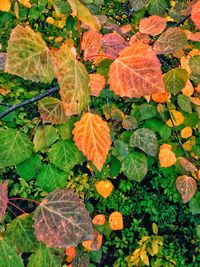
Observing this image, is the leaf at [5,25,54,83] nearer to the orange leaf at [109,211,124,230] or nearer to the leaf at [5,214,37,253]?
the leaf at [5,214,37,253]

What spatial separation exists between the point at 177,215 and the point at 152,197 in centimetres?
29

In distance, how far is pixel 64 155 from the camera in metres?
1.00

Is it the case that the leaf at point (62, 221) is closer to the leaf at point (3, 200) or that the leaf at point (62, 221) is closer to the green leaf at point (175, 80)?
the leaf at point (3, 200)

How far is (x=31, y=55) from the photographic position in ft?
1.99

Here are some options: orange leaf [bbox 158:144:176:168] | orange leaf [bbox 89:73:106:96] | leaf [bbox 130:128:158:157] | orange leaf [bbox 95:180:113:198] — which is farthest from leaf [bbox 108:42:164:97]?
orange leaf [bbox 95:180:113:198]

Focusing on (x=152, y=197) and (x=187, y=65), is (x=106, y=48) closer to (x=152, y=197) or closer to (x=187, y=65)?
(x=187, y=65)

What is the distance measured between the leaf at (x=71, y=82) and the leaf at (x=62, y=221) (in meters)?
0.29

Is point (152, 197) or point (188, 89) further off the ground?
point (188, 89)

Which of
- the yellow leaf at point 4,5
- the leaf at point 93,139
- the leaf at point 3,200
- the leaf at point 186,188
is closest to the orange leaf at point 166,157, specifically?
the leaf at point 186,188

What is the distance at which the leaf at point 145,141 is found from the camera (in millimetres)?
1137

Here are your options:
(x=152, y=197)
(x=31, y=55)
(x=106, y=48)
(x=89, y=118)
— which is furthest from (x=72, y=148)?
(x=152, y=197)

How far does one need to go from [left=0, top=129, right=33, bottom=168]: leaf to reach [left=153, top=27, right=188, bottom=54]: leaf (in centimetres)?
43

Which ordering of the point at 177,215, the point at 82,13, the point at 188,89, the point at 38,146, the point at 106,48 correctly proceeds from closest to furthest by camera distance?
the point at 82,13, the point at 106,48, the point at 38,146, the point at 188,89, the point at 177,215

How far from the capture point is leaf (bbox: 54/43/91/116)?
1.85ft
